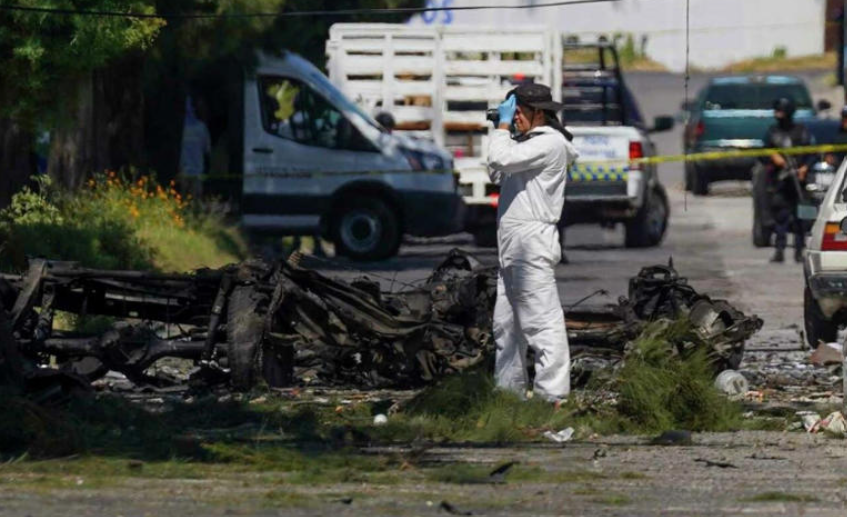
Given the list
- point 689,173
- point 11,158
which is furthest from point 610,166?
point 689,173

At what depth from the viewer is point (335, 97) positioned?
1058 inches

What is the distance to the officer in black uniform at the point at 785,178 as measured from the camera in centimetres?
2642

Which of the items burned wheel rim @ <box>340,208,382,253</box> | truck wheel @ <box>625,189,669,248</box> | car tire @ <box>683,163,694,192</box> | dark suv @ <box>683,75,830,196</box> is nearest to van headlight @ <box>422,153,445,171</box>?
burned wheel rim @ <box>340,208,382,253</box>

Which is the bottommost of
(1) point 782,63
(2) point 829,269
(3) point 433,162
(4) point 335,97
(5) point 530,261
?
(2) point 829,269

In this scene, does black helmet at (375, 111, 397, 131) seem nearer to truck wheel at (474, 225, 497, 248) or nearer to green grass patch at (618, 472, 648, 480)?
truck wheel at (474, 225, 497, 248)

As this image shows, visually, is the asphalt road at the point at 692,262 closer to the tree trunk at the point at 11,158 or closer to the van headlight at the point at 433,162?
the van headlight at the point at 433,162

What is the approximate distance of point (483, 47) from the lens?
2891cm

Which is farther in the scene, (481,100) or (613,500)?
(481,100)

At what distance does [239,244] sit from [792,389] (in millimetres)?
11920

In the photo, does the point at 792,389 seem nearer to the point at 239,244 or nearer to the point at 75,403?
the point at 75,403

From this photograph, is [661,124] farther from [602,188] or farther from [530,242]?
[530,242]

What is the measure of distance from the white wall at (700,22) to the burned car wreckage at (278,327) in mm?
26614

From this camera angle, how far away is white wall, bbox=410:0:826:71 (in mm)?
48531

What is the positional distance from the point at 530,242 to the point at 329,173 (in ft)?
47.3
